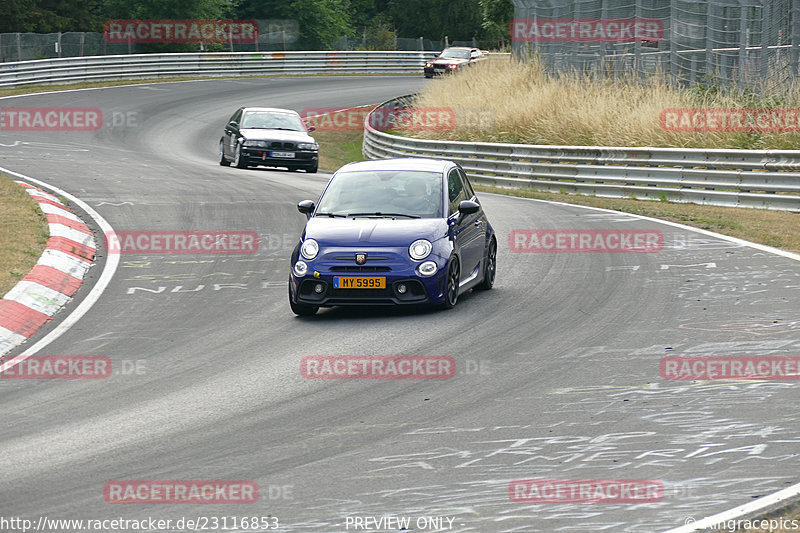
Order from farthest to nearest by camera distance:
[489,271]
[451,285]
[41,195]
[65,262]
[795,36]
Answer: [795,36] < [41,195] < [65,262] < [489,271] < [451,285]

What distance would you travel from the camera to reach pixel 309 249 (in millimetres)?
11891

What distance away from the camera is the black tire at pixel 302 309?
1179 cm

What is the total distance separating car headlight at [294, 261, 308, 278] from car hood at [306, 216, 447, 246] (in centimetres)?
30

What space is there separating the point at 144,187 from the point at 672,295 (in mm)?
12943

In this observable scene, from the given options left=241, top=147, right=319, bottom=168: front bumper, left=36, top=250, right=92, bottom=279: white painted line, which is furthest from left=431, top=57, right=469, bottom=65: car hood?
left=36, top=250, right=92, bottom=279: white painted line

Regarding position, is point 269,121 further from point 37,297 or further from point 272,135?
point 37,297

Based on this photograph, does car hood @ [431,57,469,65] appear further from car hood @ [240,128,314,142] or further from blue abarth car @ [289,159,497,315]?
blue abarth car @ [289,159,497,315]

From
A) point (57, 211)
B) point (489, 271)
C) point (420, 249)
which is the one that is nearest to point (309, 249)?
point (420, 249)

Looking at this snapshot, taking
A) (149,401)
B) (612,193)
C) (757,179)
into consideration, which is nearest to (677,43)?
(612,193)

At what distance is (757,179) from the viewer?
2042 centimetres

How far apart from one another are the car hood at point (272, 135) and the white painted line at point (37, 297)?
620 inches

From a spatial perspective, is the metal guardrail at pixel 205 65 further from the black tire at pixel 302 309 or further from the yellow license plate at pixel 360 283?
the yellow license plate at pixel 360 283

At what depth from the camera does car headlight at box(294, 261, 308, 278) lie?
11742mm

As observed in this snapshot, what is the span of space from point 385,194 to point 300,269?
4.96 feet
